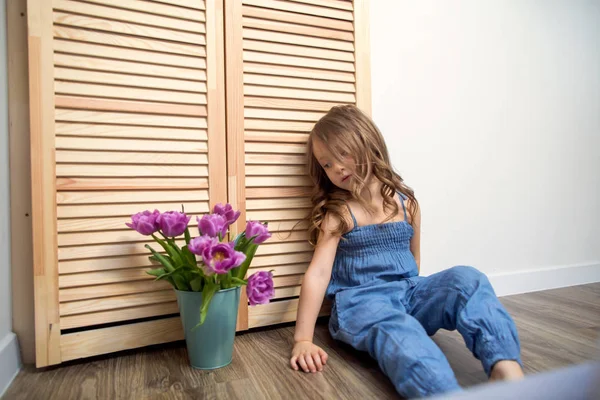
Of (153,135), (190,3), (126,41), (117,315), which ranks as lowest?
(117,315)

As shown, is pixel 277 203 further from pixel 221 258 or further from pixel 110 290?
pixel 110 290

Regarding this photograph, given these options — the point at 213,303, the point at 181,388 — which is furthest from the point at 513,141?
the point at 181,388

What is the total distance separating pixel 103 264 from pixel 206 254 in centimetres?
32

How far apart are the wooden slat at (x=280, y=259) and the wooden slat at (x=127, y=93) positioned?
1.46 feet

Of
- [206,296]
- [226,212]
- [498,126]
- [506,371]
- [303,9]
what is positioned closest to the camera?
[506,371]

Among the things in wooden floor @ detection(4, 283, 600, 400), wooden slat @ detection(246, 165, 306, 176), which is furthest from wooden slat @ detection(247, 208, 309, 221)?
wooden floor @ detection(4, 283, 600, 400)

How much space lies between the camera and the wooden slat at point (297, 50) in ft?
3.64

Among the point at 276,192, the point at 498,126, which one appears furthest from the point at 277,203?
the point at 498,126

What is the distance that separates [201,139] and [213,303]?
16.7 inches

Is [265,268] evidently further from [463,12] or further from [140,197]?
[463,12]

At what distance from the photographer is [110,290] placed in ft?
3.14

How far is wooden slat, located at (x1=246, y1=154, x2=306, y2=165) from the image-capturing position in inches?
43.4

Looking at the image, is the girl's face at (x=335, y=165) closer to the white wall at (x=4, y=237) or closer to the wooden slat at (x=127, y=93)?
the wooden slat at (x=127, y=93)

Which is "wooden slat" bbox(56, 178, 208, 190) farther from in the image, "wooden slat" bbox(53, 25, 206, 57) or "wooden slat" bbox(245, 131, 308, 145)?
"wooden slat" bbox(53, 25, 206, 57)
